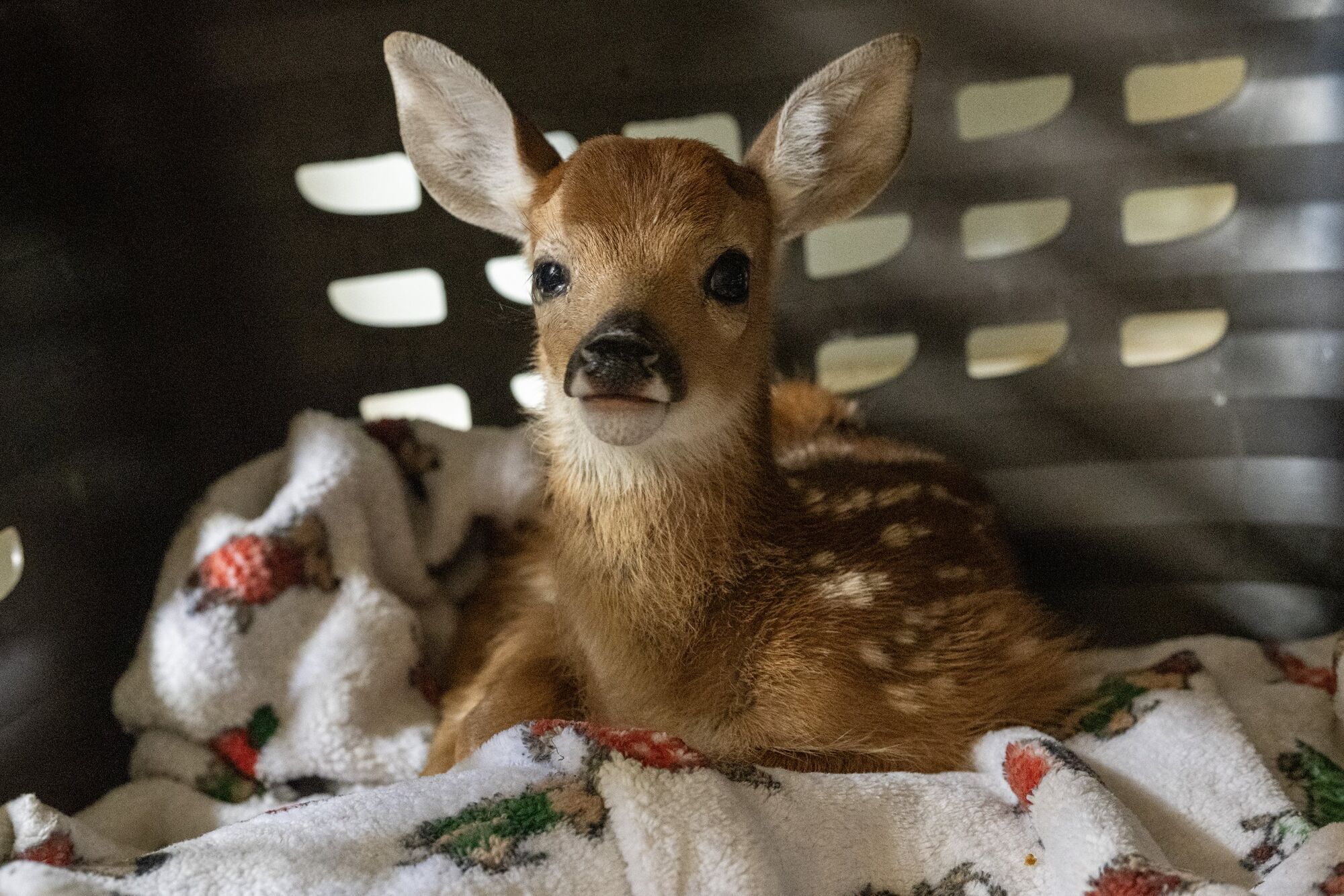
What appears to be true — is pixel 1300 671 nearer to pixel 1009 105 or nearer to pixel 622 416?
pixel 1009 105

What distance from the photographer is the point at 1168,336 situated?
85.1 inches

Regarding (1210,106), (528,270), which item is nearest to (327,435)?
(528,270)

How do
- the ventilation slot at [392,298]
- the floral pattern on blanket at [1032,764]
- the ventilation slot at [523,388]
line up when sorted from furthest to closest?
the ventilation slot at [523,388], the ventilation slot at [392,298], the floral pattern on blanket at [1032,764]

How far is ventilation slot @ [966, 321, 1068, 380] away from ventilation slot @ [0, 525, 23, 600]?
60.4 inches

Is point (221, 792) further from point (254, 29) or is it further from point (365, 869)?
point (254, 29)

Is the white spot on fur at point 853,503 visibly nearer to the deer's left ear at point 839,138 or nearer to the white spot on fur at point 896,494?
the white spot on fur at point 896,494

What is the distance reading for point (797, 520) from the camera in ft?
5.20

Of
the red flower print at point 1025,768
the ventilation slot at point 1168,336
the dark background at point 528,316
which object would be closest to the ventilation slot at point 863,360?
→ the dark background at point 528,316

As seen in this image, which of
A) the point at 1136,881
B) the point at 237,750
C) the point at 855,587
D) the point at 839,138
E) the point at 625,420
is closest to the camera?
the point at 1136,881

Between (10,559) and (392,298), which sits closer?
(10,559)

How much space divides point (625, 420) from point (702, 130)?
A: 923mm

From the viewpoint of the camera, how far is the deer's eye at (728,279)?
1.43m

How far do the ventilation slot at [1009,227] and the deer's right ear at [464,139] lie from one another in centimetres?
80

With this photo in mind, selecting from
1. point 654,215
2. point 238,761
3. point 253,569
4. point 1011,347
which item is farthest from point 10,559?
point 1011,347
